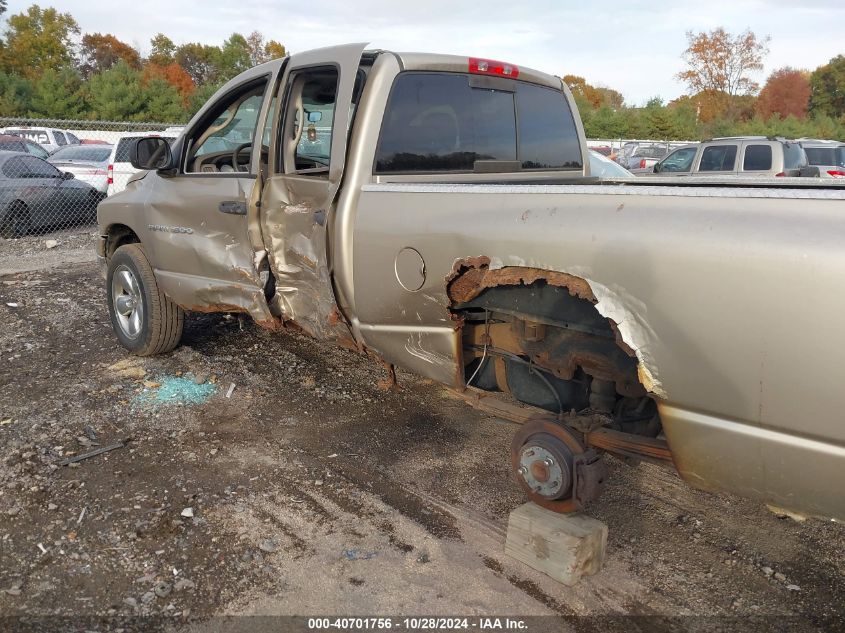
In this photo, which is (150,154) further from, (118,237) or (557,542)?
(557,542)

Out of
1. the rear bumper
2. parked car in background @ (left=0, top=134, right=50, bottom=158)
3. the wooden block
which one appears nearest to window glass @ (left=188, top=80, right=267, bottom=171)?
the wooden block

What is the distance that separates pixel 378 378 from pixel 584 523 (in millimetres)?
2459

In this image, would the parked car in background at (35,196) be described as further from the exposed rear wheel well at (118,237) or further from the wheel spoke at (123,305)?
the wheel spoke at (123,305)

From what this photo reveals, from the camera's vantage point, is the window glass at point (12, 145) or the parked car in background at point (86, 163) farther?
the window glass at point (12, 145)

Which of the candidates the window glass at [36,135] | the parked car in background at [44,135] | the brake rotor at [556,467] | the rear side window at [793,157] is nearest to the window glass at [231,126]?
the brake rotor at [556,467]

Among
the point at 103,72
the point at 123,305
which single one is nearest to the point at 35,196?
the point at 123,305

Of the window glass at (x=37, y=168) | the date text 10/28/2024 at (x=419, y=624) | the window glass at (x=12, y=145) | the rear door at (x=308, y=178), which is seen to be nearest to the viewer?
the date text 10/28/2024 at (x=419, y=624)

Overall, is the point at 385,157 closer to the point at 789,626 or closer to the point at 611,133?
the point at 789,626

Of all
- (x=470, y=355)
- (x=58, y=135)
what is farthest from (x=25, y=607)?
(x=58, y=135)

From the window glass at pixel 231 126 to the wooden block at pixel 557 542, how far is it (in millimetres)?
2715

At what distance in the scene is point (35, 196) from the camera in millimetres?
11812

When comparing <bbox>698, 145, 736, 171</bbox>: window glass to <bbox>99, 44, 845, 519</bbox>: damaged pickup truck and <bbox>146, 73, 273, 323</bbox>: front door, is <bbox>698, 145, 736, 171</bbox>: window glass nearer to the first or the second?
<bbox>99, 44, 845, 519</bbox>: damaged pickup truck

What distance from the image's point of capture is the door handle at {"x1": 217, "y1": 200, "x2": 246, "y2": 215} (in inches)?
A: 162

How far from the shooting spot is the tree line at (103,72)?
115 feet
